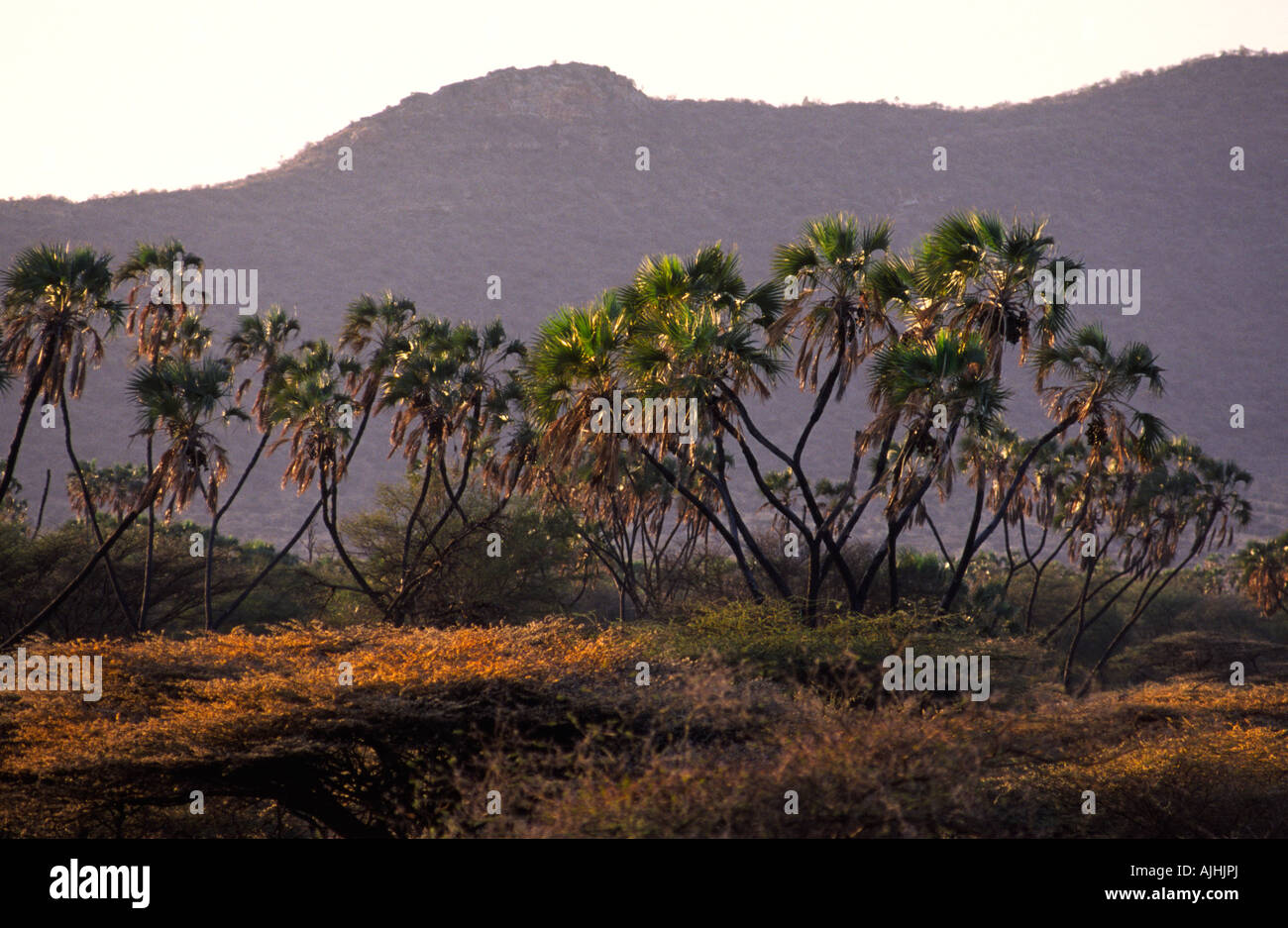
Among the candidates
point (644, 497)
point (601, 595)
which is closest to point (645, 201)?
point (601, 595)

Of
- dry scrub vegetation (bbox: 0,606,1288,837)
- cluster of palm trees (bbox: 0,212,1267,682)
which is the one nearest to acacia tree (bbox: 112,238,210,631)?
cluster of palm trees (bbox: 0,212,1267,682)

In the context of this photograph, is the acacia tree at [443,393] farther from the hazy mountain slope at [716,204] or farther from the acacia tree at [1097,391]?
the hazy mountain slope at [716,204]

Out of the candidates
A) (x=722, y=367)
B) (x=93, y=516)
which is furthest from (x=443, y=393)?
(x=722, y=367)

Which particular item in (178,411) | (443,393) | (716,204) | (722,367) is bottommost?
(178,411)

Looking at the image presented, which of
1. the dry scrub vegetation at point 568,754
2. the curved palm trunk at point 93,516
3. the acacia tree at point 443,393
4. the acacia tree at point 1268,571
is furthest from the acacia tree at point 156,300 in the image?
the acacia tree at point 1268,571

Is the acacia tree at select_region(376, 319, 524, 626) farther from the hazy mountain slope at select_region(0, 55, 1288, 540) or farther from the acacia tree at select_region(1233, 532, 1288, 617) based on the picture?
the hazy mountain slope at select_region(0, 55, 1288, 540)

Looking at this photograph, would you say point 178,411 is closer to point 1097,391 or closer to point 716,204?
point 1097,391

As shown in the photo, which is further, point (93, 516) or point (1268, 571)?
point (1268, 571)
